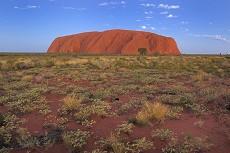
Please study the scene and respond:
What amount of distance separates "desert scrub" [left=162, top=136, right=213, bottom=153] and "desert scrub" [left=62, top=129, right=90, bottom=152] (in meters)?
1.80

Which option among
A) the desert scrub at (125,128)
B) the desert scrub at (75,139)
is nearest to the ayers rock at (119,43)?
the desert scrub at (125,128)

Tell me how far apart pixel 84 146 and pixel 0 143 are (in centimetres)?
202

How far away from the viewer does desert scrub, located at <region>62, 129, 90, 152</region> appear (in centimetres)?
609

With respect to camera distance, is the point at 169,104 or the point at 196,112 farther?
the point at 169,104

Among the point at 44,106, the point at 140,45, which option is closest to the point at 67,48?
the point at 140,45

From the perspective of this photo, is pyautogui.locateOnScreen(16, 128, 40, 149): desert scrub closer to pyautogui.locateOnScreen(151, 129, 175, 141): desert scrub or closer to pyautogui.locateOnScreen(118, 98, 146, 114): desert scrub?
pyautogui.locateOnScreen(151, 129, 175, 141): desert scrub

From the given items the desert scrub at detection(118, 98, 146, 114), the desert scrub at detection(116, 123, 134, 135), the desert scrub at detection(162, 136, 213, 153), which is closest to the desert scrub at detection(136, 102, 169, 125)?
the desert scrub at detection(116, 123, 134, 135)

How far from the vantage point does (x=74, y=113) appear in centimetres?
845

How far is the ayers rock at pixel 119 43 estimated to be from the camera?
132 m

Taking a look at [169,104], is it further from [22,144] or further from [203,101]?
[22,144]

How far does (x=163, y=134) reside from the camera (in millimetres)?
6523

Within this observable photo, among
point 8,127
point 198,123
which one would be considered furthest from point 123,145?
point 8,127

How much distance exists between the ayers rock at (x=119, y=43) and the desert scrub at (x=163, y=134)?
393 ft

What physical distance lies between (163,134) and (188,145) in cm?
72
